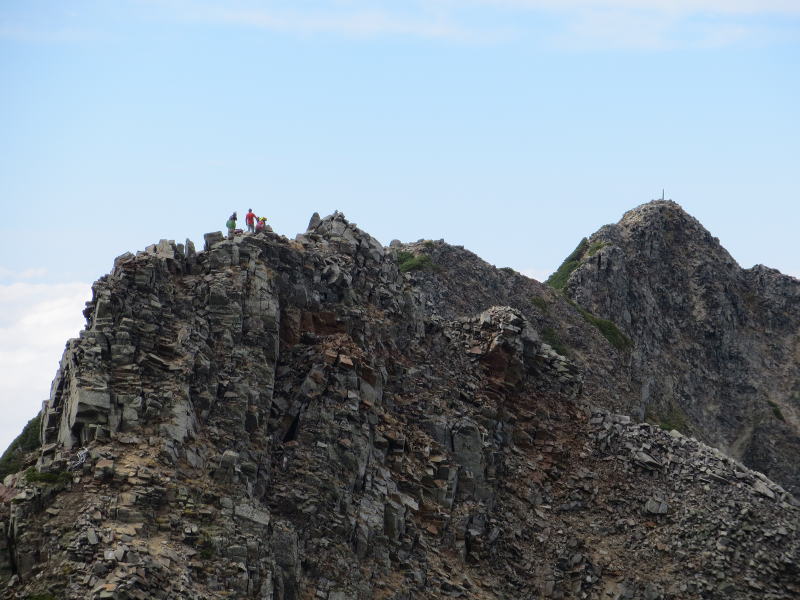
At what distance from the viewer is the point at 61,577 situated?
44312mm

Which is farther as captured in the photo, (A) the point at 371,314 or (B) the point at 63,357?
(A) the point at 371,314

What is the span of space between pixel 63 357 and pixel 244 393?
8.67 metres

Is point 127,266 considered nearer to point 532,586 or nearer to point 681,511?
point 532,586

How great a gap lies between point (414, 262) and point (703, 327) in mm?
37136

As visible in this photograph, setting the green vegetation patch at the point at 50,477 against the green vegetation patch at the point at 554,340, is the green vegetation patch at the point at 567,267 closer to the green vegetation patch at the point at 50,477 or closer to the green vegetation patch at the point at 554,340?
the green vegetation patch at the point at 554,340

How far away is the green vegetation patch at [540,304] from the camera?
107 metres

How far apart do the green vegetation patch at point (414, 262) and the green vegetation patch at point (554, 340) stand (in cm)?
1155

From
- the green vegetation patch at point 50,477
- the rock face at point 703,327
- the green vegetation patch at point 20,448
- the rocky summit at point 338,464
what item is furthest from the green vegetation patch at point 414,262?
the green vegetation patch at point 50,477

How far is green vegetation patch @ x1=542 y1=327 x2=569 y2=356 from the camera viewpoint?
101875mm

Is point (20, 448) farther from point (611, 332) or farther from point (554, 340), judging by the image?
point (611, 332)

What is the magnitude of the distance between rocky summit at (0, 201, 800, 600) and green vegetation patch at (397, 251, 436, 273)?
2276cm

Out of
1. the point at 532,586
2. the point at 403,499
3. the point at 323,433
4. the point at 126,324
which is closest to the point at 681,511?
the point at 532,586

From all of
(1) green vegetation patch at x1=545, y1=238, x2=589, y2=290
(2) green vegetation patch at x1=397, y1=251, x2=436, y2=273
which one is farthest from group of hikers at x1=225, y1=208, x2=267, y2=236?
(1) green vegetation patch at x1=545, y1=238, x2=589, y2=290

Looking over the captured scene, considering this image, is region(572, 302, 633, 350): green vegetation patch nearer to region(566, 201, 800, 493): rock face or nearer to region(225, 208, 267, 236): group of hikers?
region(566, 201, 800, 493): rock face
